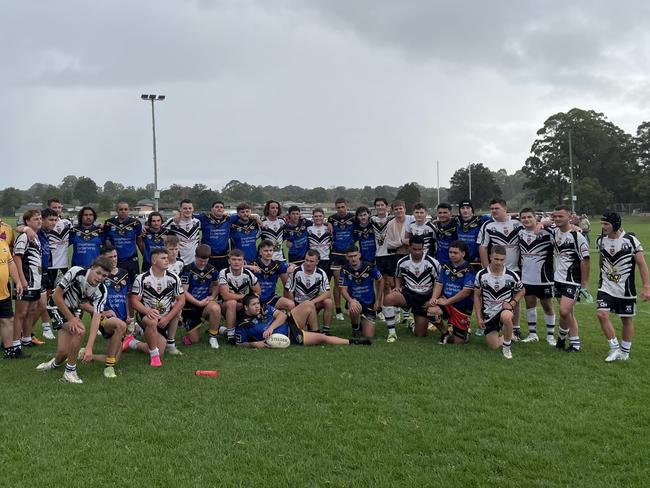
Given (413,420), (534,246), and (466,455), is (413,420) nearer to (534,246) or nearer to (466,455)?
(466,455)

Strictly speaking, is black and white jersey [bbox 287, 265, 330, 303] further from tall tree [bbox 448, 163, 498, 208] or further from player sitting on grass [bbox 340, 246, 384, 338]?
tall tree [bbox 448, 163, 498, 208]

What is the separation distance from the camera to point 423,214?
325 inches

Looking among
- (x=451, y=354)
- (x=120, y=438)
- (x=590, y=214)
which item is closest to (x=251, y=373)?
(x=120, y=438)

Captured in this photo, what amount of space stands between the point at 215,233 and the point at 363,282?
2674 millimetres

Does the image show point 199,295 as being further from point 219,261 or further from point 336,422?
point 336,422

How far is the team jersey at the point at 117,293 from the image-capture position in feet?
21.0

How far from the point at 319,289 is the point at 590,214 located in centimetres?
6415

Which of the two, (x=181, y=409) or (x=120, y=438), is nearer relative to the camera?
(x=120, y=438)

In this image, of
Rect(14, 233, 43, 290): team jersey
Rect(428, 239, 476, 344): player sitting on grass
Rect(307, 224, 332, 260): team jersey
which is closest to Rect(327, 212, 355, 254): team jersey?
Rect(307, 224, 332, 260): team jersey

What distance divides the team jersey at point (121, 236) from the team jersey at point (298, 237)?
2.54 m

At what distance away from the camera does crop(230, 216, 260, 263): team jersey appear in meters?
8.80

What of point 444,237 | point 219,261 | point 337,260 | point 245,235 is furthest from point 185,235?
point 444,237

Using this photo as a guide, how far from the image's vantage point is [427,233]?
27.6 ft

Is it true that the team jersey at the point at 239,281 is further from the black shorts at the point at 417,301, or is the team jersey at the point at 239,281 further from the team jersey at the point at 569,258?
the team jersey at the point at 569,258
